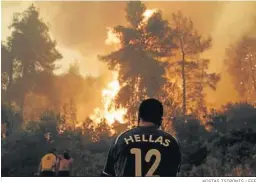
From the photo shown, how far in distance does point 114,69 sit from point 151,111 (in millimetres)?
17222

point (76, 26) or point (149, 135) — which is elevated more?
point (76, 26)

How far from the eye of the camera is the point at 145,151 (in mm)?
3678

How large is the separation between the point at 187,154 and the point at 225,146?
1363mm

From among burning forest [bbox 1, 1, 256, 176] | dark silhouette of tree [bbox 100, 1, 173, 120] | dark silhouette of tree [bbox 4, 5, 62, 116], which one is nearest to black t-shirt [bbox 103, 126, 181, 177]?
burning forest [bbox 1, 1, 256, 176]

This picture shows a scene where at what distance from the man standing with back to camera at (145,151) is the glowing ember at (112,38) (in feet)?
52.7

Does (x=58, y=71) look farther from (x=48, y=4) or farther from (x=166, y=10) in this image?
(x=166, y=10)

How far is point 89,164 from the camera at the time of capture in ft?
51.2

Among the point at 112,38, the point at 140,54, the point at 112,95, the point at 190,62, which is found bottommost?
the point at 112,95

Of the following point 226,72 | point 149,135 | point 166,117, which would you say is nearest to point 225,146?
point 166,117

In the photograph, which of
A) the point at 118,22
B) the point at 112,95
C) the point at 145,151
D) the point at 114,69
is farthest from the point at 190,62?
the point at 145,151

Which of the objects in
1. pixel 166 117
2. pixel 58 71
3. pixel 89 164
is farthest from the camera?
pixel 58 71

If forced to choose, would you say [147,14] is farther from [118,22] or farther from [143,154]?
[143,154]

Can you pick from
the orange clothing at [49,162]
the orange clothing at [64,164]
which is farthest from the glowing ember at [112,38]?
the orange clothing at [49,162]

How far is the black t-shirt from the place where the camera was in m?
3.66
